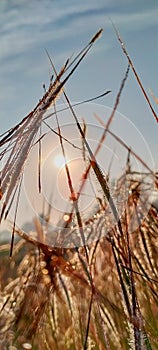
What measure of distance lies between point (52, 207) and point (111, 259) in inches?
5.4

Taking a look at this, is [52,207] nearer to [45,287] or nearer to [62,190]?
[62,190]

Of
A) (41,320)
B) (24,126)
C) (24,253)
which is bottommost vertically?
(41,320)

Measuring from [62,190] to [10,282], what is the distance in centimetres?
17

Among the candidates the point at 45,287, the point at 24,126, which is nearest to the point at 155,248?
the point at 45,287

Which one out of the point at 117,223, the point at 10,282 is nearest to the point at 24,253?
the point at 10,282

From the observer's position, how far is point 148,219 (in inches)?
31.7

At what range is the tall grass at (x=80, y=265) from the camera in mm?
551

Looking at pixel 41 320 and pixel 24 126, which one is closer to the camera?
pixel 24 126

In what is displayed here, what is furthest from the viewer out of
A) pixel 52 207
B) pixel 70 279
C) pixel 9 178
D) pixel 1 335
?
pixel 52 207

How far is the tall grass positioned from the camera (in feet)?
1.81

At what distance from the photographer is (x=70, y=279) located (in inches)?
31.0

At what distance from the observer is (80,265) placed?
75 cm

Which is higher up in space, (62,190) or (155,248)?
(62,190)

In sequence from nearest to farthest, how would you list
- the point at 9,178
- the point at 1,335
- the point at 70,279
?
the point at 9,178
the point at 1,335
the point at 70,279
